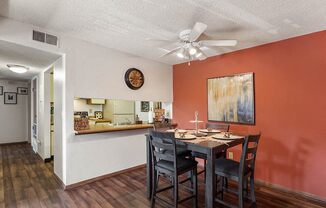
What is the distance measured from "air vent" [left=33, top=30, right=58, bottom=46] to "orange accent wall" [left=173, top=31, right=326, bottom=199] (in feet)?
9.86

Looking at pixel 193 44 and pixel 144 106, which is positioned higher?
pixel 193 44

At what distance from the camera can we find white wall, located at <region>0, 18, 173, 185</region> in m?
2.82

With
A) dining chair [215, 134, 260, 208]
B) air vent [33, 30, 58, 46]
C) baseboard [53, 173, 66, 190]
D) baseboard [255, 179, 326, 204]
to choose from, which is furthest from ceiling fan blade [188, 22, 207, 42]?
baseboard [53, 173, 66, 190]

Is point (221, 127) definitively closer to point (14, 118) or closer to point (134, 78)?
point (134, 78)

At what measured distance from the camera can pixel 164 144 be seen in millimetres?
2115

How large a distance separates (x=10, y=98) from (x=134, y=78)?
502 centimetres

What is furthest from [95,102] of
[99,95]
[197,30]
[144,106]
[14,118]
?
[197,30]

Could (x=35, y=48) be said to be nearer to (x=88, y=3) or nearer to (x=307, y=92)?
(x=88, y=3)

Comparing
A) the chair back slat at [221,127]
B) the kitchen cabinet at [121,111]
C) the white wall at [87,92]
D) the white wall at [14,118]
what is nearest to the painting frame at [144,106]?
the kitchen cabinet at [121,111]

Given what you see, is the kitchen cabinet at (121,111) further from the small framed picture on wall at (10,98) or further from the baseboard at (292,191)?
the small framed picture on wall at (10,98)

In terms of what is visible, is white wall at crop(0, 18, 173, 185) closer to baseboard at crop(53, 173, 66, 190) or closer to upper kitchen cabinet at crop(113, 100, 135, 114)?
baseboard at crop(53, 173, 66, 190)

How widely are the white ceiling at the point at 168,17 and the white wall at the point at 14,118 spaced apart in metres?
4.87

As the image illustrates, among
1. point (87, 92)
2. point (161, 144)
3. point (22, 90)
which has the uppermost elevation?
point (22, 90)

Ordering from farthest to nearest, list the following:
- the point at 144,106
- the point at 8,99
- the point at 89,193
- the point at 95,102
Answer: the point at 8,99 < the point at 95,102 < the point at 144,106 < the point at 89,193
